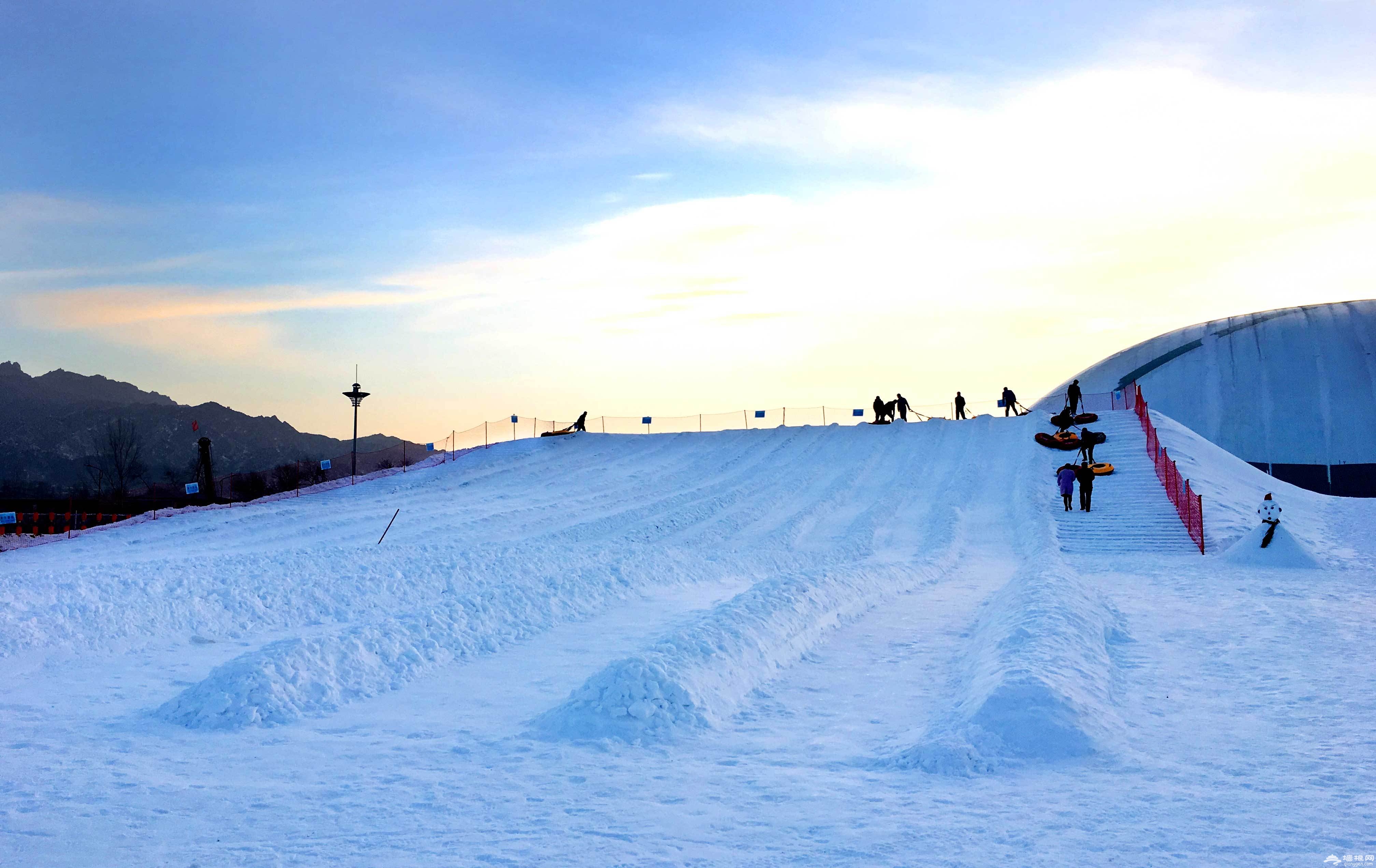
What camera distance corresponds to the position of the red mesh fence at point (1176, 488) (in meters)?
24.8

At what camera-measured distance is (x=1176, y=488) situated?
27719 millimetres

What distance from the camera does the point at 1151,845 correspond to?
20.5 feet

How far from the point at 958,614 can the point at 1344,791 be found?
9.19m

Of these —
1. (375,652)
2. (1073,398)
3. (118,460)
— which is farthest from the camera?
(118,460)

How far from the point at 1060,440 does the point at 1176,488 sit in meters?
8.57

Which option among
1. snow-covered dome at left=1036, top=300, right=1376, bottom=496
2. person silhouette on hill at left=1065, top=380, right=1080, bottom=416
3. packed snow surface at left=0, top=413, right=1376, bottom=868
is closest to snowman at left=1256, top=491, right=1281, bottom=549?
packed snow surface at left=0, top=413, right=1376, bottom=868

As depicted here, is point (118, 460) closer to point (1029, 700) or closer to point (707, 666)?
point (707, 666)

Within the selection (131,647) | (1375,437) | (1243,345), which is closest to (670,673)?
(131,647)

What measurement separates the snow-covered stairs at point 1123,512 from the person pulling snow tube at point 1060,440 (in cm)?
41

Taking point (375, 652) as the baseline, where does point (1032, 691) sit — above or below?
above

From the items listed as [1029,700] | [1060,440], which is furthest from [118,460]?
[1029,700]

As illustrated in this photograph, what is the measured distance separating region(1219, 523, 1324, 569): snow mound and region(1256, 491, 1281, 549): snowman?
1.9 inches

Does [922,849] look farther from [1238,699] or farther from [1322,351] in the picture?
[1322,351]

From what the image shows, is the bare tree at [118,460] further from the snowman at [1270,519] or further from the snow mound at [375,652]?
the snowman at [1270,519]
